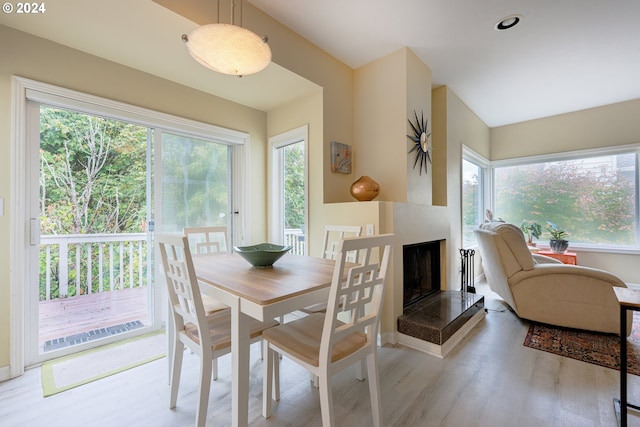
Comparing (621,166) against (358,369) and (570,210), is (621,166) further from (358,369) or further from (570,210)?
(358,369)

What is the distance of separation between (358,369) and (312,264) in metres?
0.78

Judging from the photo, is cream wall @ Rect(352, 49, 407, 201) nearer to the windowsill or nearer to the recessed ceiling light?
the recessed ceiling light

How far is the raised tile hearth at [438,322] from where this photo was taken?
2.16 meters

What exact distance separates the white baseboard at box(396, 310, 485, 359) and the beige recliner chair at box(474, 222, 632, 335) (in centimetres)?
67

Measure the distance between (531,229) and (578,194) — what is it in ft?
2.76

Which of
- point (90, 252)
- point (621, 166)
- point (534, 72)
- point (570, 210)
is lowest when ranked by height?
point (90, 252)

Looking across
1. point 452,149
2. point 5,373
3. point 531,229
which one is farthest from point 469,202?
point 5,373

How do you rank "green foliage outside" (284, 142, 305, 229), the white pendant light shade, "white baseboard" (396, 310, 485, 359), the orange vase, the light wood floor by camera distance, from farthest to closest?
"green foliage outside" (284, 142, 305, 229)
the orange vase
"white baseboard" (396, 310, 485, 359)
the light wood floor
the white pendant light shade

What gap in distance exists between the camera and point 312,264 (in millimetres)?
1824

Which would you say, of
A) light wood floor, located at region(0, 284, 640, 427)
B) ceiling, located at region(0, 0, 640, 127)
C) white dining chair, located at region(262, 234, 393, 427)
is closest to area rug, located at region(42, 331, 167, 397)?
light wood floor, located at region(0, 284, 640, 427)

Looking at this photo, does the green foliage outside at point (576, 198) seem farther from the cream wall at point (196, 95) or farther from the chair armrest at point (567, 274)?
the cream wall at point (196, 95)

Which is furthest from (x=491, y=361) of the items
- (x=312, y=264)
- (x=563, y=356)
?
(x=312, y=264)

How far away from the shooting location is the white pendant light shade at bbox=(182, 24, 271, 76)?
51.9 inches

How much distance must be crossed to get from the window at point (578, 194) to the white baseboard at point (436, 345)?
3402mm
